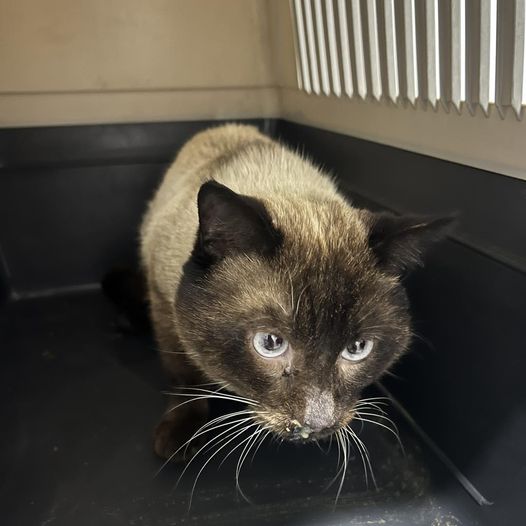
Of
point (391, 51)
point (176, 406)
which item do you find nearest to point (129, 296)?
point (176, 406)

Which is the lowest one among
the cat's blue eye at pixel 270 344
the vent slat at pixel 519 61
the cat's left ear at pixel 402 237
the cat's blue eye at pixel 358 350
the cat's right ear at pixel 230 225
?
the cat's blue eye at pixel 358 350

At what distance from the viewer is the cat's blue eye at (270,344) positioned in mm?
908

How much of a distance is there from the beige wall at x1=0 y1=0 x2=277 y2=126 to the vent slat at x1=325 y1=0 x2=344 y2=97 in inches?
20.2

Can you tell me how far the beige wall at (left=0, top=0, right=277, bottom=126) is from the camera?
1715mm

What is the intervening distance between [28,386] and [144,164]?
32.6 inches

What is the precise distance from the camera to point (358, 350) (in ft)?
3.20

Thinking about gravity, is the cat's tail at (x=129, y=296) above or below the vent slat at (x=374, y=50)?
below

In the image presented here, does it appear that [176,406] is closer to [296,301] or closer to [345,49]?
[296,301]

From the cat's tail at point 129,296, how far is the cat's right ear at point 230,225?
0.77m

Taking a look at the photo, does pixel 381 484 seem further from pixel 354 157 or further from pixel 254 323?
pixel 354 157

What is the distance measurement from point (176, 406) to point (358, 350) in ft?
1.56

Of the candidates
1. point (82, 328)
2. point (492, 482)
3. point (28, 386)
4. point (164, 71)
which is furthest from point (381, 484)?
point (164, 71)

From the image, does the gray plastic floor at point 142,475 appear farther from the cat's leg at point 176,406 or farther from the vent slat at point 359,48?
the vent slat at point 359,48

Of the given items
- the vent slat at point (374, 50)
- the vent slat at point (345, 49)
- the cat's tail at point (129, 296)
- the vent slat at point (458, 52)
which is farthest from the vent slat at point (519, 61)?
the cat's tail at point (129, 296)
